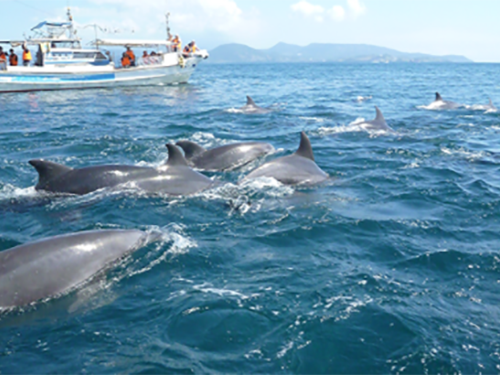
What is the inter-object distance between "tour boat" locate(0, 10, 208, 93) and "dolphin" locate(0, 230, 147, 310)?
41.1 metres

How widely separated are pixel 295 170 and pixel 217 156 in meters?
3.12

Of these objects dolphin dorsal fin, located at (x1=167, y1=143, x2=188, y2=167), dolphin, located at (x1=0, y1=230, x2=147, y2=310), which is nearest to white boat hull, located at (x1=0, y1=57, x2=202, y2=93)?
dolphin dorsal fin, located at (x1=167, y1=143, x2=188, y2=167)

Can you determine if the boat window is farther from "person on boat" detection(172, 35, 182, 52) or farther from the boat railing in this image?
"person on boat" detection(172, 35, 182, 52)

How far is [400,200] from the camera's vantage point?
1134 centimetres

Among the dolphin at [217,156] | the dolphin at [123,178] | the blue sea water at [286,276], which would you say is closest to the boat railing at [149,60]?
the blue sea water at [286,276]

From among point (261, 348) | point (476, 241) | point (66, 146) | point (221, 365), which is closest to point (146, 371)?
point (221, 365)

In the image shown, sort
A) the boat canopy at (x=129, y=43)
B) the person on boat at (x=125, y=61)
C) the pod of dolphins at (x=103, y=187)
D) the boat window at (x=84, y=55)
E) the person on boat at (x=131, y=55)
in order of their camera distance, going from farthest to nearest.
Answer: the person on boat at (x=131, y=55), the person on boat at (x=125, y=61), the boat canopy at (x=129, y=43), the boat window at (x=84, y=55), the pod of dolphins at (x=103, y=187)

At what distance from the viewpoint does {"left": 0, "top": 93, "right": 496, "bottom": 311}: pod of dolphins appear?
256 inches

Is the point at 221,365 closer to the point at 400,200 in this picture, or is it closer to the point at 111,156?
the point at 400,200

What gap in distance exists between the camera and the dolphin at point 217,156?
567 inches

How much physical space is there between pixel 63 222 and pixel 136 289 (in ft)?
11.5

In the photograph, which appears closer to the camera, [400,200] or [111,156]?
[400,200]

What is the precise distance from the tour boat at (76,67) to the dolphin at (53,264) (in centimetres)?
4114

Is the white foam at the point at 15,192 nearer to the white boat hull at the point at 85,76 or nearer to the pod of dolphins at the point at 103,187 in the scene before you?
the pod of dolphins at the point at 103,187
